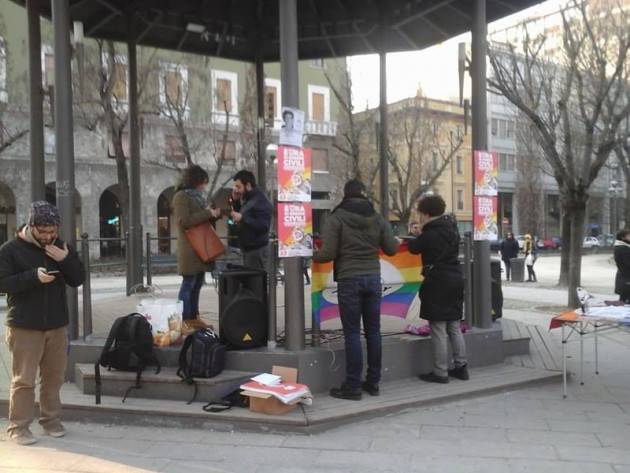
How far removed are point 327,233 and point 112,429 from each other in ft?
8.26

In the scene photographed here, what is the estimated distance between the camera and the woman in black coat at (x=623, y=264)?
888 centimetres

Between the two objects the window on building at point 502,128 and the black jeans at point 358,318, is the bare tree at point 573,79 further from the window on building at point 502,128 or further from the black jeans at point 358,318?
the window on building at point 502,128

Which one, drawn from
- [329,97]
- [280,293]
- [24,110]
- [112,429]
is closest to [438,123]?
[329,97]

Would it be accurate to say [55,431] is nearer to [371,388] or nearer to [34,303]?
[34,303]

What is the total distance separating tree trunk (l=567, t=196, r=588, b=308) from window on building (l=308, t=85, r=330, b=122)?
932 inches

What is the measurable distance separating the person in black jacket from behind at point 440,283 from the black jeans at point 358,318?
2.43 ft

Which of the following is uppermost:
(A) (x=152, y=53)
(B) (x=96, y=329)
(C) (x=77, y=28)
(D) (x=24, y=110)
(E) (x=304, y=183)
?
(A) (x=152, y=53)

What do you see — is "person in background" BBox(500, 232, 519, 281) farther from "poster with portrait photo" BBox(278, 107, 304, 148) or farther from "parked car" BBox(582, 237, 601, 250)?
"parked car" BBox(582, 237, 601, 250)

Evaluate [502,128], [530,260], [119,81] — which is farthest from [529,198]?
[119,81]

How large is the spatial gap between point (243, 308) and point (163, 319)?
817 mm

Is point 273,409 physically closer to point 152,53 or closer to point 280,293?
point 280,293

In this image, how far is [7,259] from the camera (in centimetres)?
454

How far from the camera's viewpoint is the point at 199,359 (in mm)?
5312

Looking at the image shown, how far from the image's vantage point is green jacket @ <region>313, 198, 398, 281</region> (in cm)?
545
